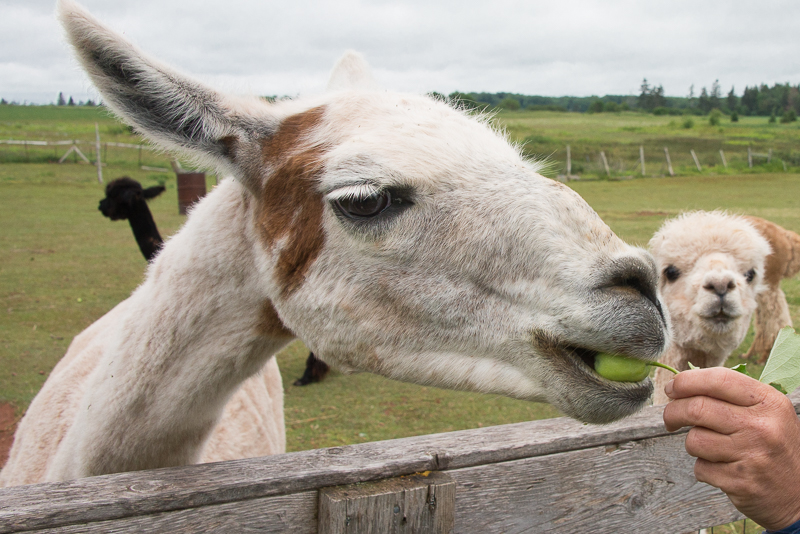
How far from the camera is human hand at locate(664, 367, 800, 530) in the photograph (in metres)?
1.31

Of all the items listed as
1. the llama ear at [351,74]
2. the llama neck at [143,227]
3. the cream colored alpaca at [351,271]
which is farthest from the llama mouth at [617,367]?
the llama neck at [143,227]

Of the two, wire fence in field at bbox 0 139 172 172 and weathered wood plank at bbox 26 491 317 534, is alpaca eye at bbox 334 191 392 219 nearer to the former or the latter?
weathered wood plank at bbox 26 491 317 534

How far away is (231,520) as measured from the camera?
55.5 inches

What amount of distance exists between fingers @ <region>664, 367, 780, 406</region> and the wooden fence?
530 millimetres

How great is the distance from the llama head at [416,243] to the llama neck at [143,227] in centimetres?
506

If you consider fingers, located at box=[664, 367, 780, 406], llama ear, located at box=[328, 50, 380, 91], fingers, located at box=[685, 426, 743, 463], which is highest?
llama ear, located at box=[328, 50, 380, 91]

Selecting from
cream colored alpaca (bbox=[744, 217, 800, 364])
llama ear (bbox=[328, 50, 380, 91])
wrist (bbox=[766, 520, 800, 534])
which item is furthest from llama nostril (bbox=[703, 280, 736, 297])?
wrist (bbox=[766, 520, 800, 534])

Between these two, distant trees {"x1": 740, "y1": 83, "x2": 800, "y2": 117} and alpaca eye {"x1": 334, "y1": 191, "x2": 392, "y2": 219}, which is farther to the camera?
distant trees {"x1": 740, "y1": 83, "x2": 800, "y2": 117}

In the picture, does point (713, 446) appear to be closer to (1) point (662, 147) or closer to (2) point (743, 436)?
(2) point (743, 436)

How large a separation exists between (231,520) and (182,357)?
0.65m

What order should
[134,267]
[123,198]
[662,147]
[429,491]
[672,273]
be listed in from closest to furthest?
[429,491] → [672,273] → [123,198] → [134,267] → [662,147]

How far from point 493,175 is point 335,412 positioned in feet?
14.3

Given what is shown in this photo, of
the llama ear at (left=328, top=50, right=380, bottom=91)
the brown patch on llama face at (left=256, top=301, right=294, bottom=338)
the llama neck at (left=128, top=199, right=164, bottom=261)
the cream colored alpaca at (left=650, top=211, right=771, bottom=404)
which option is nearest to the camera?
the brown patch on llama face at (left=256, top=301, right=294, bottom=338)

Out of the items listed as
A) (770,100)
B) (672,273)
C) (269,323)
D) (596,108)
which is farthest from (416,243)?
(770,100)
